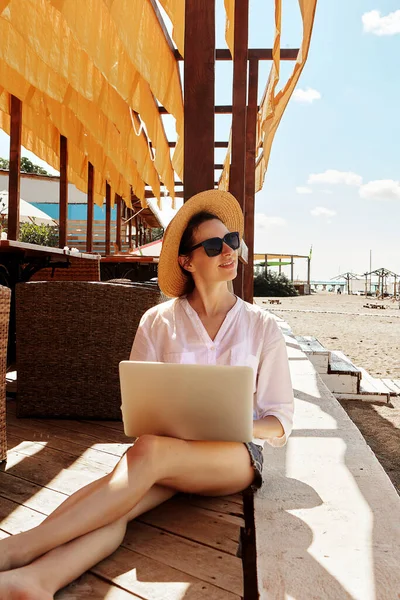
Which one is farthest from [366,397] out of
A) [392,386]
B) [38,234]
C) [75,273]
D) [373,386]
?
[38,234]

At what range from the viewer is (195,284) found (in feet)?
5.78

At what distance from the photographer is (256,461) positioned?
5.17 ft

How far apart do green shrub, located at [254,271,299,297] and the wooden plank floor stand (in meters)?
24.3

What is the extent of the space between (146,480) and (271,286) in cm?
2587

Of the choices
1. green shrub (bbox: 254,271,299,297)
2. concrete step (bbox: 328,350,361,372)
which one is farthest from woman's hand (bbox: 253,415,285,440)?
green shrub (bbox: 254,271,299,297)

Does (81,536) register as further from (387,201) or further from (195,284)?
(387,201)

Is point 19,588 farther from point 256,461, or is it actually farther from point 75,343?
point 75,343

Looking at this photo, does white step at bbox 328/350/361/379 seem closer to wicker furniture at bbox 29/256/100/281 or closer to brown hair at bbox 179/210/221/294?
wicker furniture at bbox 29/256/100/281

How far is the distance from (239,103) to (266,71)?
1.91 meters

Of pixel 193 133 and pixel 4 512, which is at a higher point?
pixel 193 133

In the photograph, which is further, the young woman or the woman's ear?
the woman's ear

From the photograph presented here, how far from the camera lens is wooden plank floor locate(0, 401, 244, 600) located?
1.16 m

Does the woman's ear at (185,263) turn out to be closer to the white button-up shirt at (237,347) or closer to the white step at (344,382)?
the white button-up shirt at (237,347)

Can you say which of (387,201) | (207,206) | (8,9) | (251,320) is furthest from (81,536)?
(387,201)
